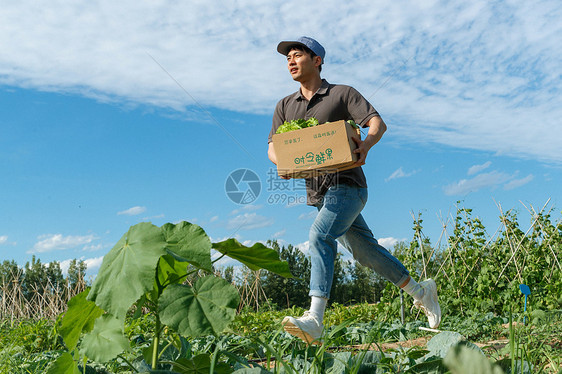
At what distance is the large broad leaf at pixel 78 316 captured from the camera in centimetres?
116

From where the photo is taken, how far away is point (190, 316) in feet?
3.31

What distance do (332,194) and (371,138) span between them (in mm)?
525

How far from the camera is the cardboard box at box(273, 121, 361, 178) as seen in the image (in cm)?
327

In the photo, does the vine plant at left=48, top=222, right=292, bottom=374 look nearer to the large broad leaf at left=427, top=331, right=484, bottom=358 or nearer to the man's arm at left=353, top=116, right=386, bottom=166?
the large broad leaf at left=427, top=331, right=484, bottom=358

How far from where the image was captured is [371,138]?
348 centimetres

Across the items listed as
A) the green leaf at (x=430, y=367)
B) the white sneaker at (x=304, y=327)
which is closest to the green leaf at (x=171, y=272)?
the green leaf at (x=430, y=367)

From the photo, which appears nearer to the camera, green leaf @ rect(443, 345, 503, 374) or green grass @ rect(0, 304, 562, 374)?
green leaf @ rect(443, 345, 503, 374)

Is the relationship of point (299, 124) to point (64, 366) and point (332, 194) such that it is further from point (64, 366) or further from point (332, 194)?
point (64, 366)

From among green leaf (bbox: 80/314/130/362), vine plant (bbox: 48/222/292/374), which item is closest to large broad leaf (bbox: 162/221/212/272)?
vine plant (bbox: 48/222/292/374)

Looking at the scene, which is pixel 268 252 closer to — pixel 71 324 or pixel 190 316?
pixel 190 316

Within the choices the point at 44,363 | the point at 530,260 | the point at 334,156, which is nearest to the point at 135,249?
the point at 44,363

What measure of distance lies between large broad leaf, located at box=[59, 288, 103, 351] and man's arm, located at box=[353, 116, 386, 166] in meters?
2.42

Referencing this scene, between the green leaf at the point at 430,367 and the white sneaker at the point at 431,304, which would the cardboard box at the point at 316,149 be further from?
the green leaf at the point at 430,367

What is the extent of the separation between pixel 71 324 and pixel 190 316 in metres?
0.38
